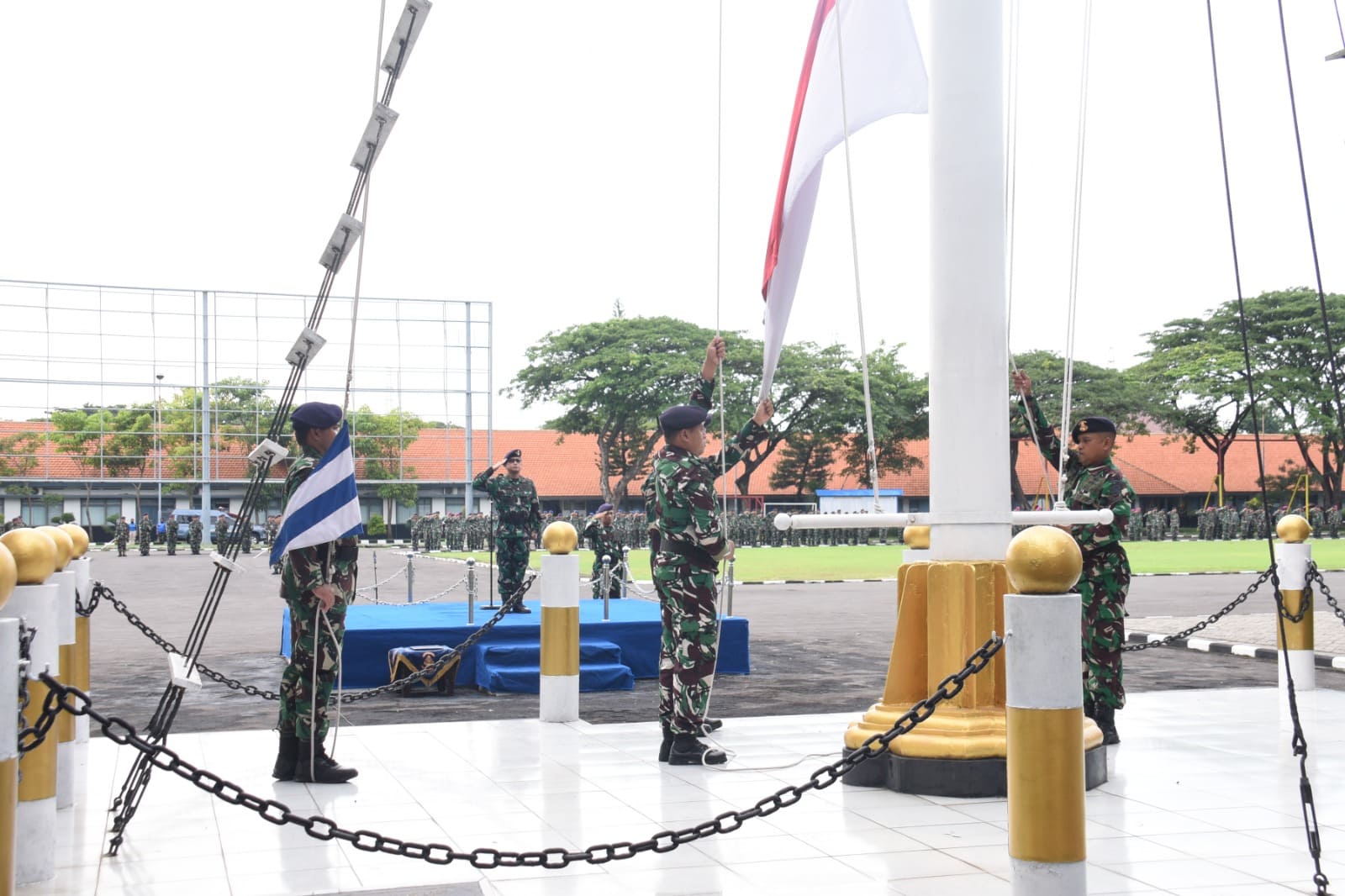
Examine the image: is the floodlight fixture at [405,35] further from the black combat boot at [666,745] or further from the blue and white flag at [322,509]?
the black combat boot at [666,745]

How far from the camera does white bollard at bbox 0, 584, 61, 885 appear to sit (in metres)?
4.54

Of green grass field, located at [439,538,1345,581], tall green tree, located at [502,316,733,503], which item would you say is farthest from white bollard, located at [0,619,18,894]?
tall green tree, located at [502,316,733,503]

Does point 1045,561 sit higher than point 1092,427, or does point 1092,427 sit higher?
point 1092,427

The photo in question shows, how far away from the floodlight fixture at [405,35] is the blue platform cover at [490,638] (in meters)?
5.62

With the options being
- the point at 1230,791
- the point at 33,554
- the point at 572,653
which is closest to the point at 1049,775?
the point at 1230,791

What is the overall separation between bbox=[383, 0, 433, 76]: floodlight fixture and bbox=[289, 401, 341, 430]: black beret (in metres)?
1.78

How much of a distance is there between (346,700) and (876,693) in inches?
161

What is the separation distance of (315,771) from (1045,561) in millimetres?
4297

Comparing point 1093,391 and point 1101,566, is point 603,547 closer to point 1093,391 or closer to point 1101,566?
point 1101,566

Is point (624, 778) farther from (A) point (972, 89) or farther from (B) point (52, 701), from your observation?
(A) point (972, 89)

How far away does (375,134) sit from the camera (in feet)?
20.1

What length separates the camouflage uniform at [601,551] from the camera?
16281 mm

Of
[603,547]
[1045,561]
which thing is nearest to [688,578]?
[1045,561]

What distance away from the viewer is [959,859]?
15.5 ft
